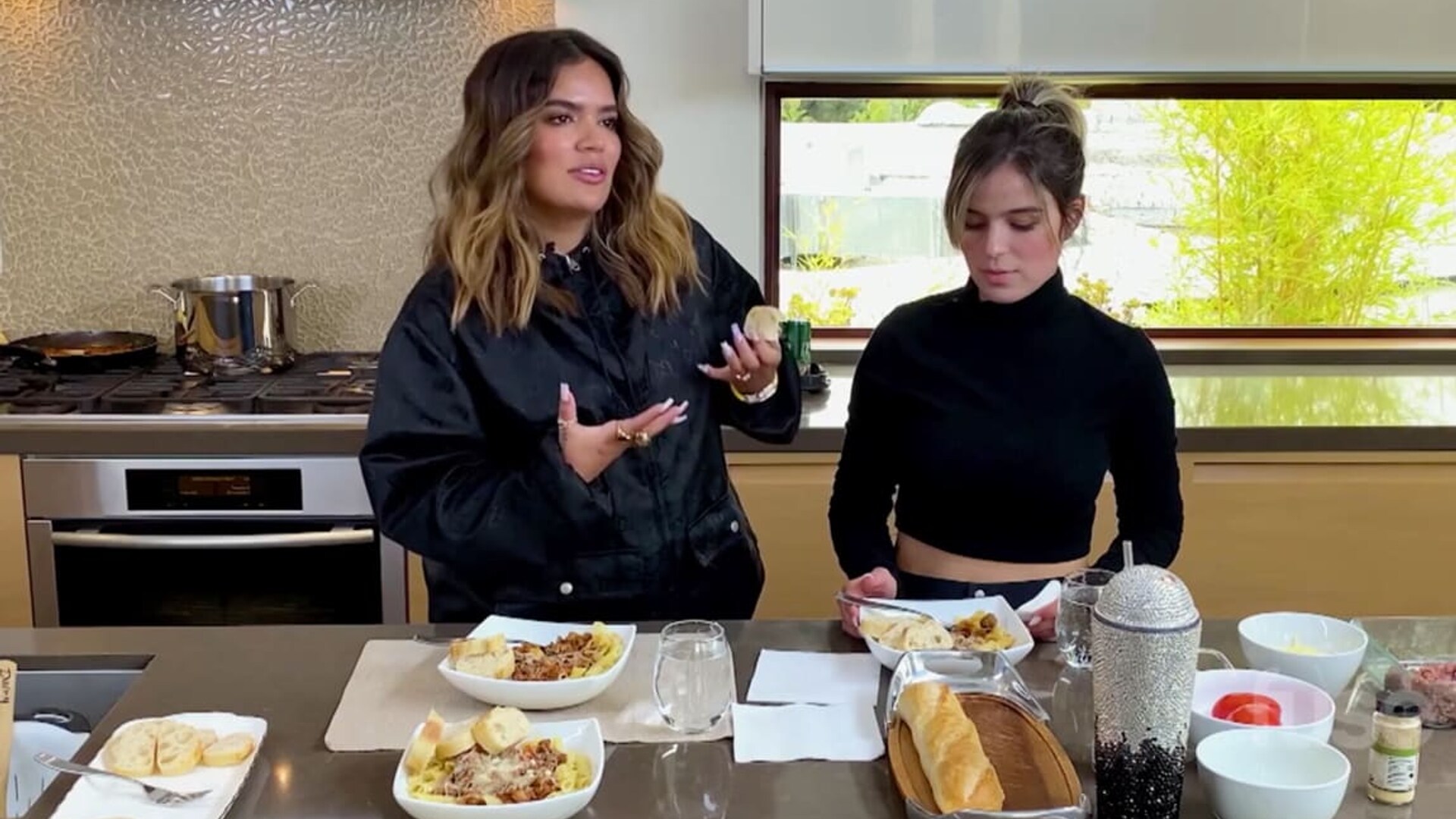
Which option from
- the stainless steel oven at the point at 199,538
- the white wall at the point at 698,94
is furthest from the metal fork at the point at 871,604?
the white wall at the point at 698,94

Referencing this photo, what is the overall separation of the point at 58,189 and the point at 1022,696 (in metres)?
2.67

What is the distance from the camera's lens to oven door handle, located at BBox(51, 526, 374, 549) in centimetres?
254

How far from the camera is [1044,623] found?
1529mm

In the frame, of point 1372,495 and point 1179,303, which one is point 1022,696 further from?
point 1179,303

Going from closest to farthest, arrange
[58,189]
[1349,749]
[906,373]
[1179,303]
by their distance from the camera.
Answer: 1. [1349,749]
2. [906,373]
3. [58,189]
4. [1179,303]

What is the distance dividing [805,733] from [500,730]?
30 cm

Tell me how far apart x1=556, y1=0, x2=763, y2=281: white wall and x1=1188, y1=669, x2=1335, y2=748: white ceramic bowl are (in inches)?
78.2

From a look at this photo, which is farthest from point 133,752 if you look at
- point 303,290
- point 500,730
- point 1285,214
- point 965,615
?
point 1285,214

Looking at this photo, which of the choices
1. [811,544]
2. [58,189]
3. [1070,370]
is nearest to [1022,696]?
[1070,370]

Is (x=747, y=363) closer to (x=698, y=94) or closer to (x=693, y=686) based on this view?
(x=693, y=686)

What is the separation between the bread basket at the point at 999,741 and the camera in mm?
1151

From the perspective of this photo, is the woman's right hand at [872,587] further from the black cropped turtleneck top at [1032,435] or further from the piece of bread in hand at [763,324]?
the piece of bread in hand at [763,324]

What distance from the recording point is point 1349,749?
4.25 ft

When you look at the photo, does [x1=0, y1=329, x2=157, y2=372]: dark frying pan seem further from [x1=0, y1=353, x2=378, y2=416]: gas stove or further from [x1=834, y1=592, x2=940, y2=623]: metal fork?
[x1=834, y1=592, x2=940, y2=623]: metal fork
